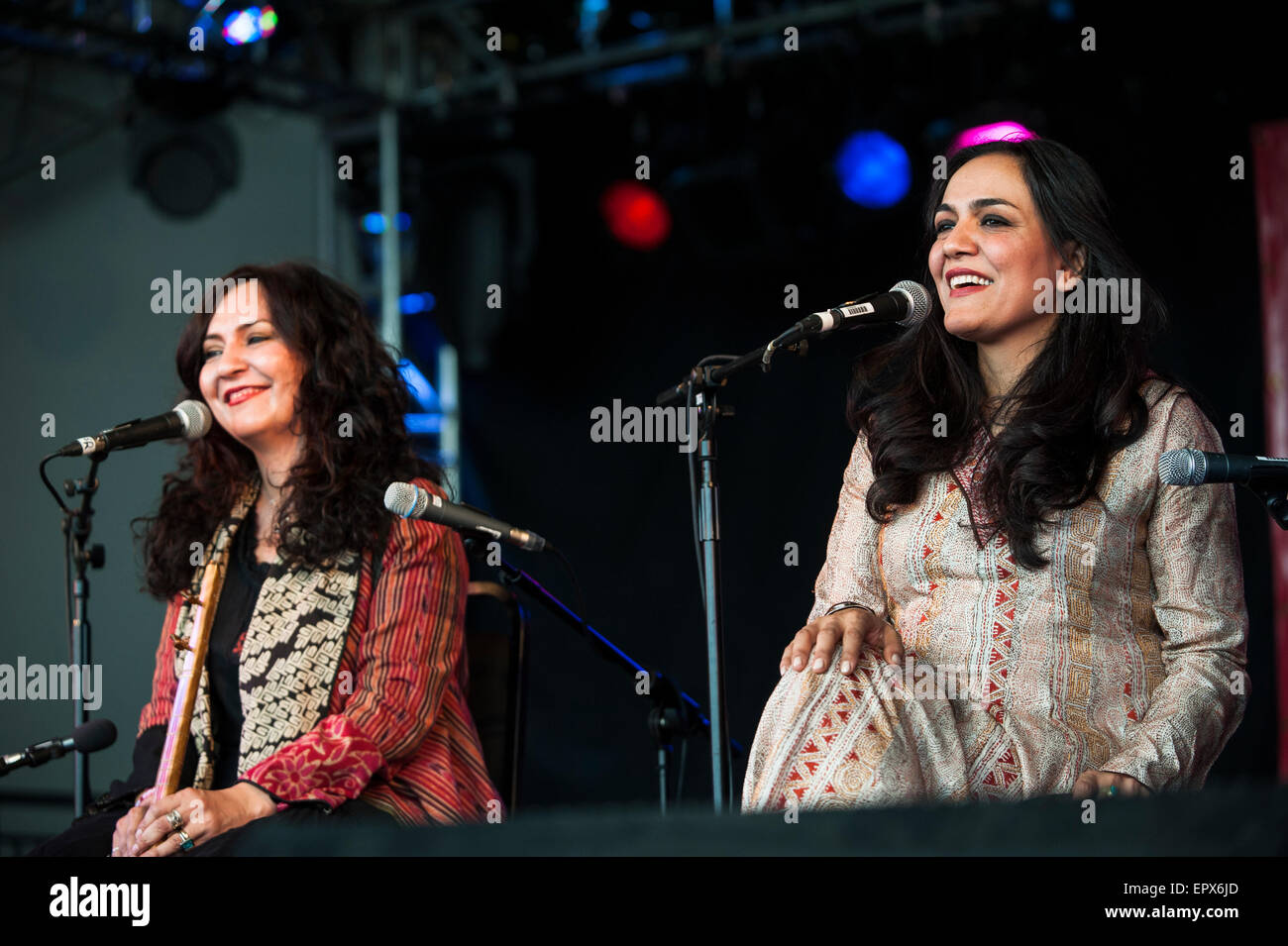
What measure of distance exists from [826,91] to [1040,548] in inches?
138

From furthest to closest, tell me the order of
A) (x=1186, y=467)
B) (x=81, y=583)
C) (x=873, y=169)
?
(x=873, y=169) < (x=81, y=583) < (x=1186, y=467)

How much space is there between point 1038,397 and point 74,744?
1.83 m

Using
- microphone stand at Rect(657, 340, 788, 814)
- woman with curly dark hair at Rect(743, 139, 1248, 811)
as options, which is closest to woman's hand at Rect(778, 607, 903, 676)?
woman with curly dark hair at Rect(743, 139, 1248, 811)

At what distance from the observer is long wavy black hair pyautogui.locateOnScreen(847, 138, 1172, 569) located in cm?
211

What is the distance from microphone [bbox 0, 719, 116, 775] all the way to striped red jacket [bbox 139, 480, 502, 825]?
0.90 feet

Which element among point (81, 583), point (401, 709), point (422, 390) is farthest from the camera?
point (422, 390)

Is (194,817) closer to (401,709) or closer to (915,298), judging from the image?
(401,709)

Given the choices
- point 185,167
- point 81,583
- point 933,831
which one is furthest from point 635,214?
point 933,831

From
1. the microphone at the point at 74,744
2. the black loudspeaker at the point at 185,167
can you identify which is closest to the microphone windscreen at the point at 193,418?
the microphone at the point at 74,744

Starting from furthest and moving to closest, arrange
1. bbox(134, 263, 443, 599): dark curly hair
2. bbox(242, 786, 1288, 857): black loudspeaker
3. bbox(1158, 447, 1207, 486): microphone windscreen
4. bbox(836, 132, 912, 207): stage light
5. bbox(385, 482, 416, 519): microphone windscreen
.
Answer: bbox(836, 132, 912, 207): stage light → bbox(134, 263, 443, 599): dark curly hair → bbox(385, 482, 416, 519): microphone windscreen → bbox(1158, 447, 1207, 486): microphone windscreen → bbox(242, 786, 1288, 857): black loudspeaker

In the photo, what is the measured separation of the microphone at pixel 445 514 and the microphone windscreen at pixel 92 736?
0.76 metres

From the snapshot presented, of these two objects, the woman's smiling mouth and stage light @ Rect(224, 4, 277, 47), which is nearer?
the woman's smiling mouth

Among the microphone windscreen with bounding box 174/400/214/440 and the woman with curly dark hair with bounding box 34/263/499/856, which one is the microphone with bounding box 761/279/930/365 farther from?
the microphone windscreen with bounding box 174/400/214/440

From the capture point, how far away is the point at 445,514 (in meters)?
2.11
